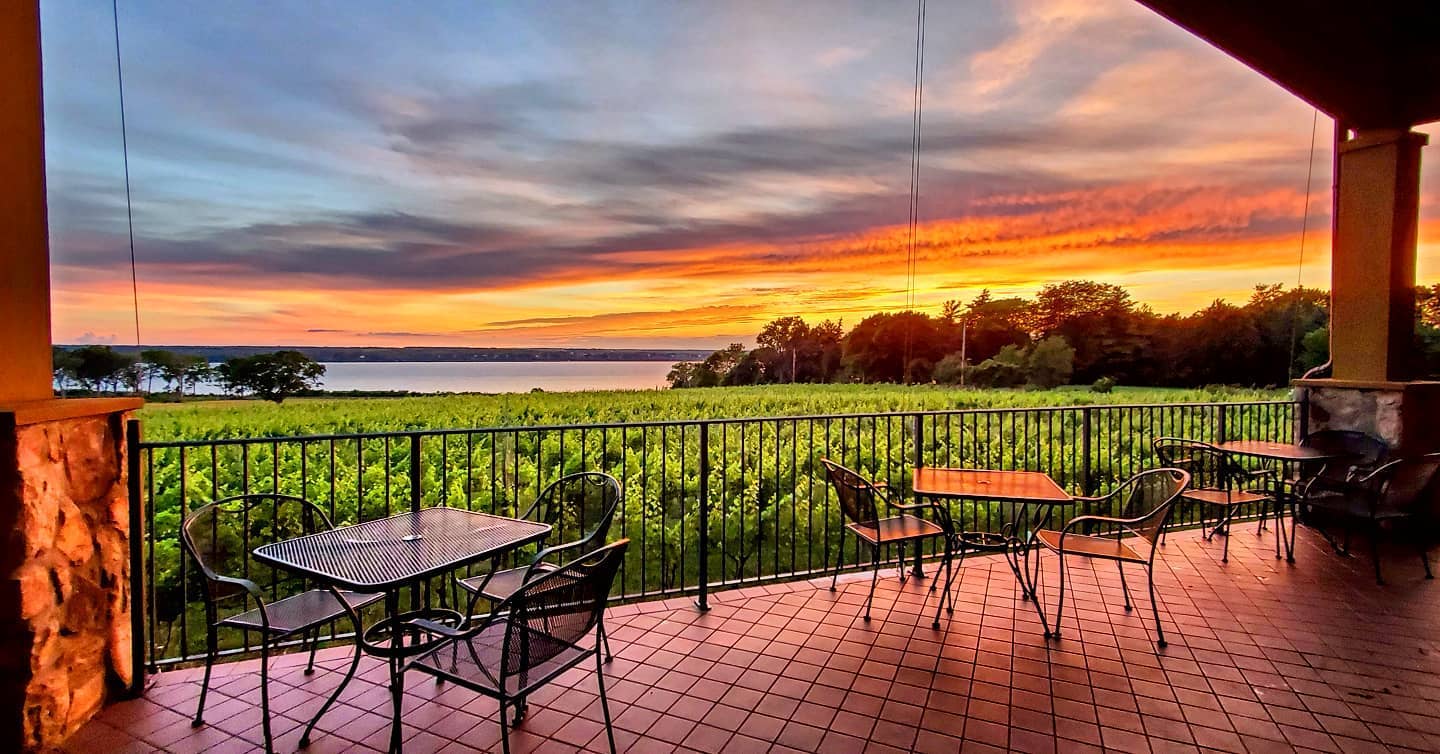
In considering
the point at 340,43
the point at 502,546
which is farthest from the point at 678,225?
the point at 502,546

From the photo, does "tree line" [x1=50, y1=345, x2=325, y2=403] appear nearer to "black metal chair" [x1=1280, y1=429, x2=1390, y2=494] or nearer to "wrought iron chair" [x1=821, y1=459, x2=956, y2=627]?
"wrought iron chair" [x1=821, y1=459, x2=956, y2=627]

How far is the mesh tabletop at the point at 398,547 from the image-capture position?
1980mm

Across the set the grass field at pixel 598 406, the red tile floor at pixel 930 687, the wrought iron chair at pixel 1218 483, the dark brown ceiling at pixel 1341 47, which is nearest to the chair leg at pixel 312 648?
the red tile floor at pixel 930 687

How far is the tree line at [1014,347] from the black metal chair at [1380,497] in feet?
12.3

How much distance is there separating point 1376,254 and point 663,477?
6.00 metres

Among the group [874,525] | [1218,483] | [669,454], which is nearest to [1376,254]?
[1218,483]

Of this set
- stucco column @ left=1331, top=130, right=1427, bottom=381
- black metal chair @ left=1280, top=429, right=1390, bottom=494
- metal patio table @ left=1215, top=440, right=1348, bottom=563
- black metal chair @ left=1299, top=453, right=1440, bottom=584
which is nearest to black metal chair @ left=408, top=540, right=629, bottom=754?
black metal chair @ left=1299, top=453, right=1440, bottom=584

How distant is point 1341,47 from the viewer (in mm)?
4434

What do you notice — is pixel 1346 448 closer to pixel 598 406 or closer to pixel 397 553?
pixel 397 553

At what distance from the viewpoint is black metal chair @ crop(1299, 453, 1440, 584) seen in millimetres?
3965

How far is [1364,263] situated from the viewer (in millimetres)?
5051

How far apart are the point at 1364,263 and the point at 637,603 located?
6.36m

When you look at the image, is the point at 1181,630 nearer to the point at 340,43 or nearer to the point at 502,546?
the point at 502,546

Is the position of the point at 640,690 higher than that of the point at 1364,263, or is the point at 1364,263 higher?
the point at 1364,263
